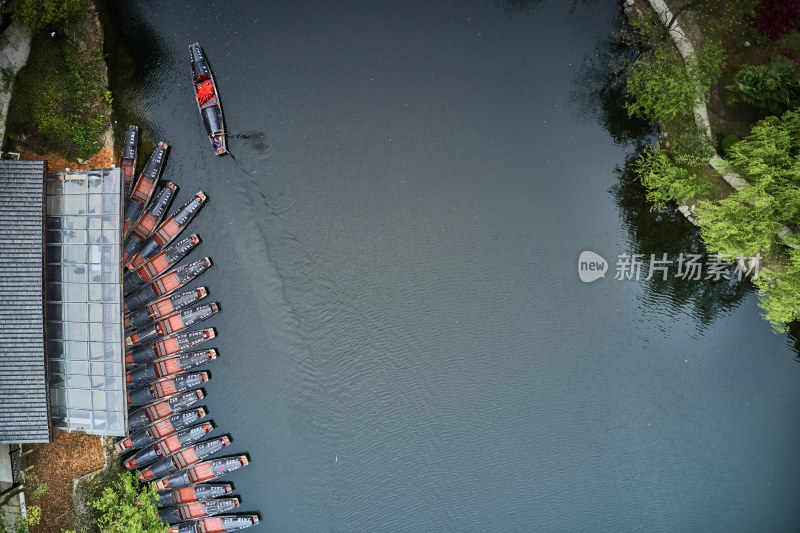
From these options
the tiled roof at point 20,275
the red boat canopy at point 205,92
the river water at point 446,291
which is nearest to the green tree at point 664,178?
the river water at point 446,291

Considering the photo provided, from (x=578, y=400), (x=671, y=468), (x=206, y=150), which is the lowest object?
(x=671, y=468)

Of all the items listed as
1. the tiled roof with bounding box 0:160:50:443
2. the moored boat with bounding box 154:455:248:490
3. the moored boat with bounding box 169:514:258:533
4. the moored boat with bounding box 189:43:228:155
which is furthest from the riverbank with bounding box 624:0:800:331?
the tiled roof with bounding box 0:160:50:443

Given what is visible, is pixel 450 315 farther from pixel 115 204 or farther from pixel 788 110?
pixel 788 110

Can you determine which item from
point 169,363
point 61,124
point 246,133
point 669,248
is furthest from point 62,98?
point 669,248

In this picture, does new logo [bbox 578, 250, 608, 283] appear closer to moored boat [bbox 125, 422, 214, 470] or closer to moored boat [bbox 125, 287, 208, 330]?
moored boat [bbox 125, 287, 208, 330]

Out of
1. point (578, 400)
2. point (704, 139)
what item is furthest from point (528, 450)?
point (704, 139)

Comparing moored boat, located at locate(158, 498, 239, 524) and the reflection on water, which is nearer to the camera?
moored boat, located at locate(158, 498, 239, 524)

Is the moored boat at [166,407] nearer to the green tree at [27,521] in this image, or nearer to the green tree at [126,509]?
the green tree at [126,509]
